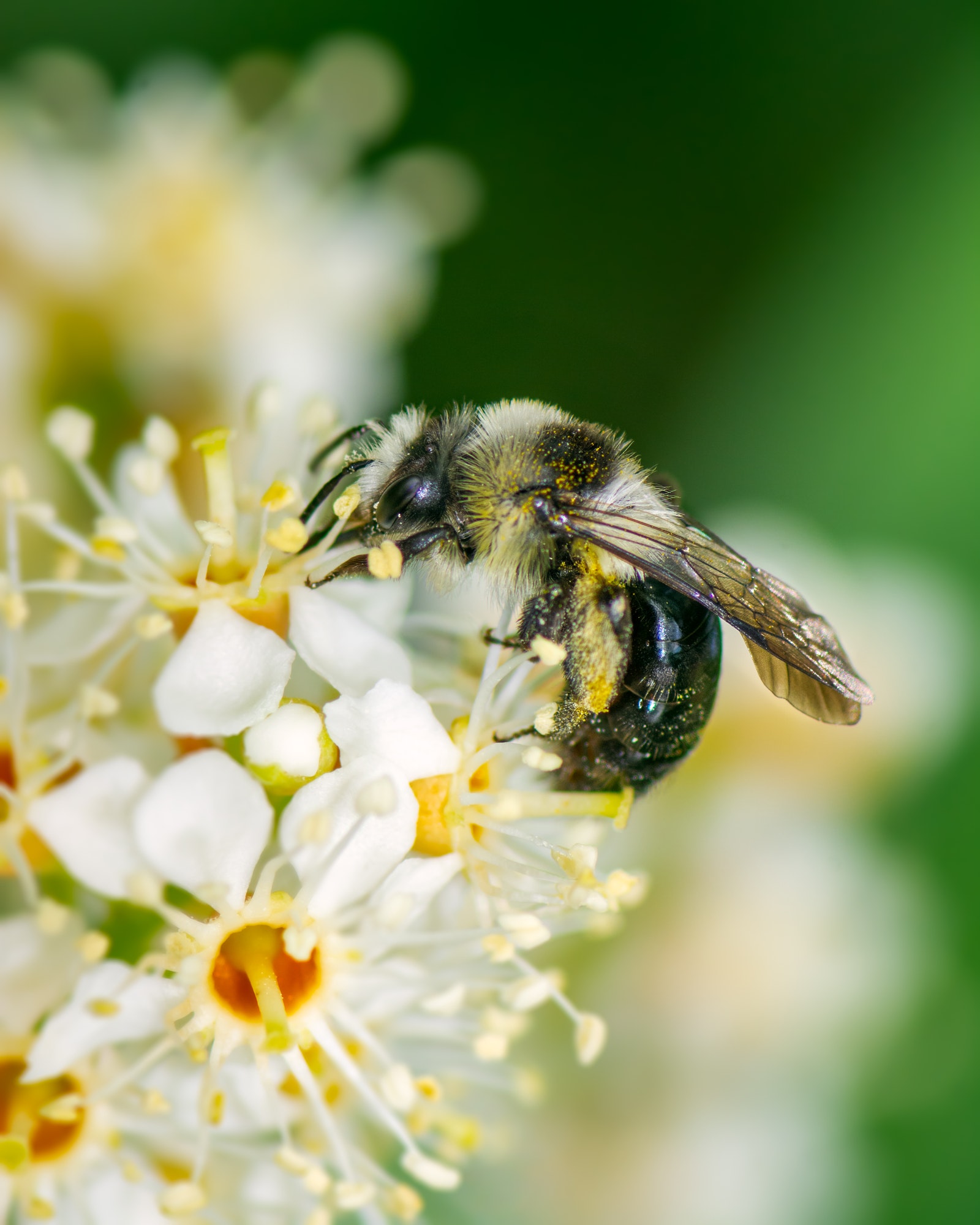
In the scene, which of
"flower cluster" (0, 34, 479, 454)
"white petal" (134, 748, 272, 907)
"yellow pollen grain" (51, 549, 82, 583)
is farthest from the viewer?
"flower cluster" (0, 34, 479, 454)

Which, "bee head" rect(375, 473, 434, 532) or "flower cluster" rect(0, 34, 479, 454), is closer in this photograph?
"bee head" rect(375, 473, 434, 532)

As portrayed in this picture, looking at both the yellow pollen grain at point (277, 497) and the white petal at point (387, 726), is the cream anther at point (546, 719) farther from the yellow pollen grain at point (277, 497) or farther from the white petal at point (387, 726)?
the yellow pollen grain at point (277, 497)

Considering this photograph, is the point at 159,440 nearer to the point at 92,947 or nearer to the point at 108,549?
the point at 108,549

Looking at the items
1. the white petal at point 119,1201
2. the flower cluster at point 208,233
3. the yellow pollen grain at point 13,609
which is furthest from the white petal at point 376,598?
the flower cluster at point 208,233

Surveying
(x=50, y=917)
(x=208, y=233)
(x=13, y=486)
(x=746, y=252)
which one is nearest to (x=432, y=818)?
(x=50, y=917)

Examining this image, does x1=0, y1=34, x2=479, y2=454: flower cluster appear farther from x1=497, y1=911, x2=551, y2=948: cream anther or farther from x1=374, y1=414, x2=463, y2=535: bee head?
x1=497, y1=911, x2=551, y2=948: cream anther

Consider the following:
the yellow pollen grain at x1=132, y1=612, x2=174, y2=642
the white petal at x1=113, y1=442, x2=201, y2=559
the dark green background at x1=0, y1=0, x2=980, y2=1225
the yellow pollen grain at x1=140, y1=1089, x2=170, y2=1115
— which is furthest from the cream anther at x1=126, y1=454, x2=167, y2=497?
the dark green background at x1=0, y1=0, x2=980, y2=1225
